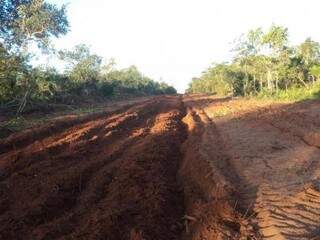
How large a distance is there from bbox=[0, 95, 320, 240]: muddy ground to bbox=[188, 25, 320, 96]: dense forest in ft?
89.6

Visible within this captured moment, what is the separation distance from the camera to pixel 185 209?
29.9 ft

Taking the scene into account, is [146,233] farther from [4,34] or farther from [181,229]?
[4,34]

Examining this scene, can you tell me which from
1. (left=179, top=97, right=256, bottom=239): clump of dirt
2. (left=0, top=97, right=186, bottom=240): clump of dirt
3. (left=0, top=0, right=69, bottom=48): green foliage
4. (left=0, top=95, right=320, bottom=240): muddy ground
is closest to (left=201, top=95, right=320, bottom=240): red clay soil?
(left=0, top=95, right=320, bottom=240): muddy ground

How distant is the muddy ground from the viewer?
768cm

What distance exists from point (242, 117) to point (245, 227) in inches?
692

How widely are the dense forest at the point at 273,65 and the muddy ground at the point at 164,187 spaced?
27318 mm

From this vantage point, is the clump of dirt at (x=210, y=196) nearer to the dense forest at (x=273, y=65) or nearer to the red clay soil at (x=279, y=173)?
the red clay soil at (x=279, y=173)

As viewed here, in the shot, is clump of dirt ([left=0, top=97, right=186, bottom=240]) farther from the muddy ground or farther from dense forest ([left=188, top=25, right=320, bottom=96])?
dense forest ([left=188, top=25, right=320, bottom=96])

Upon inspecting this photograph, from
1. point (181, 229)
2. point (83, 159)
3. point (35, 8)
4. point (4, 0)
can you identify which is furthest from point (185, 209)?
point (4, 0)

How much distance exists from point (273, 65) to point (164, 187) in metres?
37.2

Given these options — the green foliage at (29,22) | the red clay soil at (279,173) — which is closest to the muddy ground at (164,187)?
the red clay soil at (279,173)

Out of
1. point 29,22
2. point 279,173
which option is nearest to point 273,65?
point 29,22

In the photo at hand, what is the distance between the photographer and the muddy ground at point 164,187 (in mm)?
7680

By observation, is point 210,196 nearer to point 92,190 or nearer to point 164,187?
point 164,187
